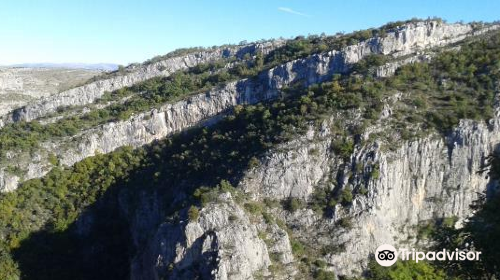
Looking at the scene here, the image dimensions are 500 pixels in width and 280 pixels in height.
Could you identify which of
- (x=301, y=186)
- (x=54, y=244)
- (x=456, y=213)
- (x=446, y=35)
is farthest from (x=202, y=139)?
(x=446, y=35)

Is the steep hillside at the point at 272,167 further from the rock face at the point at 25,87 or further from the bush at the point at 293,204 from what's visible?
the rock face at the point at 25,87

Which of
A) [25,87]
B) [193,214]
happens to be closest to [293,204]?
[193,214]

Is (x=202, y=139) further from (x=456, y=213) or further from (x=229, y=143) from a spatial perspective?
(x=456, y=213)

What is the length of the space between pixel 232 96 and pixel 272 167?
28821mm

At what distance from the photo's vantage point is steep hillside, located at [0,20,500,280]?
157 feet

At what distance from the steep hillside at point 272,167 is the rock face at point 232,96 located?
0.22 m

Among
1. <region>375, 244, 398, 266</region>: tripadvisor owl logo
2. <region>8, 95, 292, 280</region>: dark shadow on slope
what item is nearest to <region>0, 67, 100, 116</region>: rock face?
<region>8, 95, 292, 280</region>: dark shadow on slope

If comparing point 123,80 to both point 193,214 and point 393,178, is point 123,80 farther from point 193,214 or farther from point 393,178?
point 393,178

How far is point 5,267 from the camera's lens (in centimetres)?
5656

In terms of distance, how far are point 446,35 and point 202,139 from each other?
4245cm

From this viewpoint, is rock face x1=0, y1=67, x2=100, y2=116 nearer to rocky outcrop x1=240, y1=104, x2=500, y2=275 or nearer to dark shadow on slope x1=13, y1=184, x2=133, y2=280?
dark shadow on slope x1=13, y1=184, x2=133, y2=280

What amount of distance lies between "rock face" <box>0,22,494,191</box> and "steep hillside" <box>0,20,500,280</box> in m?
0.22

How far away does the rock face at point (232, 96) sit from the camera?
73.2m

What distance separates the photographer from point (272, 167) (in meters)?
52.9
